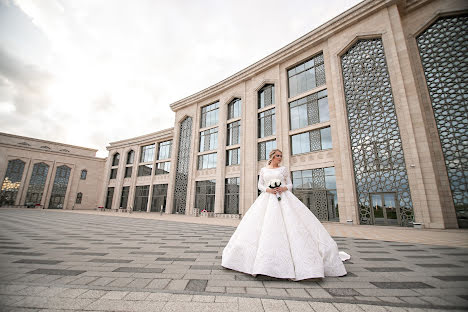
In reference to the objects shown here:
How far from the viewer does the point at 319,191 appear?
14.5 meters

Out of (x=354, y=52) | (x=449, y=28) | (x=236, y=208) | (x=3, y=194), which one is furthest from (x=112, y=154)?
(x=449, y=28)

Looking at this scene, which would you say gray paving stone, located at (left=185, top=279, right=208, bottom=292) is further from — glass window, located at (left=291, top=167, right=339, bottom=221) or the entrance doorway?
glass window, located at (left=291, top=167, right=339, bottom=221)

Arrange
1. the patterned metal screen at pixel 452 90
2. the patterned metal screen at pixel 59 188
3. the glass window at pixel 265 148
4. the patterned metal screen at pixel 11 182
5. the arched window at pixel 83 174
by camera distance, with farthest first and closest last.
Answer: the arched window at pixel 83 174
the patterned metal screen at pixel 59 188
the patterned metal screen at pixel 11 182
the glass window at pixel 265 148
the patterned metal screen at pixel 452 90

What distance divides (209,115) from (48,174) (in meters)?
31.0

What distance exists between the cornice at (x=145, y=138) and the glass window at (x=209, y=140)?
6896 mm

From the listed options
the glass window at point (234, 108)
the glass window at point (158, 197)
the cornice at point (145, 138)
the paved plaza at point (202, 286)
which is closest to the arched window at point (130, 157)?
the cornice at point (145, 138)

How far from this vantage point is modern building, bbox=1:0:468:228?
10.8 meters

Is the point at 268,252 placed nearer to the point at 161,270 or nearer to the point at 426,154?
the point at 161,270

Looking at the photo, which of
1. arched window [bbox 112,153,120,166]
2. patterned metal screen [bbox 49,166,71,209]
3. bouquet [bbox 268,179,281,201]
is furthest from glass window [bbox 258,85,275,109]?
patterned metal screen [bbox 49,166,71,209]

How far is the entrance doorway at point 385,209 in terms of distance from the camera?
11289 mm

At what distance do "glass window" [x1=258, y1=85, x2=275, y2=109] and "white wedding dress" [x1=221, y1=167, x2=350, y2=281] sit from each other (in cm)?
1718

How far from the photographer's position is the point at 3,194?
29562 mm

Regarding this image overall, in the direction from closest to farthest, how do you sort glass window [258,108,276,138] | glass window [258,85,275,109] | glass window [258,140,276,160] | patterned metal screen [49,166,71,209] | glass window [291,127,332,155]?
glass window [291,127,332,155], glass window [258,140,276,160], glass window [258,108,276,138], glass window [258,85,275,109], patterned metal screen [49,166,71,209]

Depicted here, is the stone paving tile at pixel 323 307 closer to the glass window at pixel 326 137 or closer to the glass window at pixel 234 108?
the glass window at pixel 326 137
